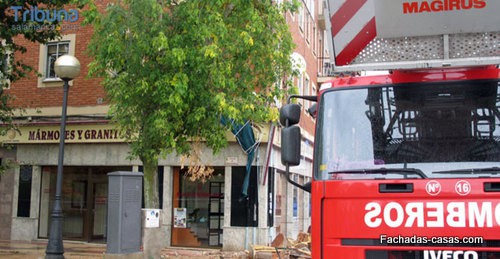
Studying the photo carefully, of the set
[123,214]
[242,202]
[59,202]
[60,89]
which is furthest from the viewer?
[60,89]

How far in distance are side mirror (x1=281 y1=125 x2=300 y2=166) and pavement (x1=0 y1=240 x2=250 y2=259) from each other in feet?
35.3

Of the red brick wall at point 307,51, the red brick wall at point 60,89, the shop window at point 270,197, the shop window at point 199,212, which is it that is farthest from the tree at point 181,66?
the red brick wall at point 307,51

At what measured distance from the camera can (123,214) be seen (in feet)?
37.0

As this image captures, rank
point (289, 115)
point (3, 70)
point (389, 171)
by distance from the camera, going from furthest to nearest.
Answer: point (3, 70) → point (289, 115) → point (389, 171)

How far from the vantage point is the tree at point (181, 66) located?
11844 millimetres

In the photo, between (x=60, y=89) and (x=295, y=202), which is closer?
(x=60, y=89)

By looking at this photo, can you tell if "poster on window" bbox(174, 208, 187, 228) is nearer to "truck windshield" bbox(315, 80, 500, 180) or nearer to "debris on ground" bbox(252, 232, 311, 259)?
"debris on ground" bbox(252, 232, 311, 259)

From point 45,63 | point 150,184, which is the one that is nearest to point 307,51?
point 45,63

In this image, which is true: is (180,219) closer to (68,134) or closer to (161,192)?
(161,192)

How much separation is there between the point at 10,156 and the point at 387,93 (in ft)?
59.6

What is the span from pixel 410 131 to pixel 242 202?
12900mm

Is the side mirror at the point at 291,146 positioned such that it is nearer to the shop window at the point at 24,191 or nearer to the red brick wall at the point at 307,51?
the red brick wall at the point at 307,51

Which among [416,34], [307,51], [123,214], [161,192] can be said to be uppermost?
[307,51]

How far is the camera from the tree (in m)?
11.8
